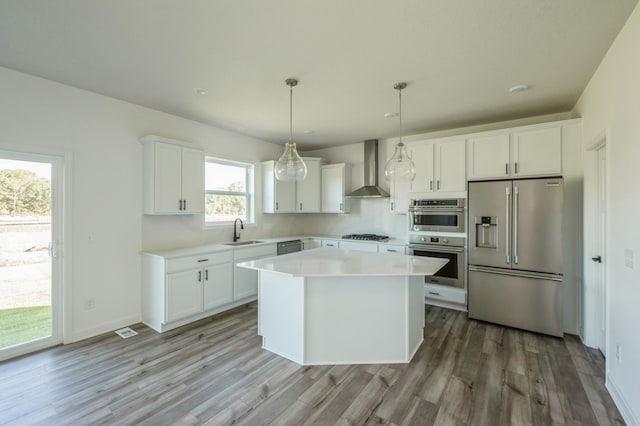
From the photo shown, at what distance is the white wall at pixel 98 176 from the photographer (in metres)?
2.79

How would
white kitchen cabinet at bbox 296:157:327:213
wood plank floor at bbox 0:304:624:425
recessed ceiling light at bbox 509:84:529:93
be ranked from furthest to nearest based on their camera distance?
white kitchen cabinet at bbox 296:157:327:213, recessed ceiling light at bbox 509:84:529:93, wood plank floor at bbox 0:304:624:425

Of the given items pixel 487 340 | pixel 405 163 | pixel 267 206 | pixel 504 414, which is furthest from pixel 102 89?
pixel 487 340

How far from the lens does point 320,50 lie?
2316 millimetres

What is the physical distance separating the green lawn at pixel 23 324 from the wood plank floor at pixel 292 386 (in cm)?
21

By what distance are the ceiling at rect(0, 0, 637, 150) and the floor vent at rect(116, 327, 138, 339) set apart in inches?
105

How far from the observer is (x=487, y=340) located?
10.3ft

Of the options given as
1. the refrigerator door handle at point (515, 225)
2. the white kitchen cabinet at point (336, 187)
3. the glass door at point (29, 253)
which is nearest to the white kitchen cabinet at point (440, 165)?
the refrigerator door handle at point (515, 225)

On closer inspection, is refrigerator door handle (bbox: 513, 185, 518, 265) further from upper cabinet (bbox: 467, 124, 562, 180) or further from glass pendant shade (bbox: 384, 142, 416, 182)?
glass pendant shade (bbox: 384, 142, 416, 182)

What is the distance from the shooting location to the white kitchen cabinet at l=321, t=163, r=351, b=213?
5336 millimetres

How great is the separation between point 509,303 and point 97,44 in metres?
4.74

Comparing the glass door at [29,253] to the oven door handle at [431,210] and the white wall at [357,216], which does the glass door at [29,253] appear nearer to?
the white wall at [357,216]

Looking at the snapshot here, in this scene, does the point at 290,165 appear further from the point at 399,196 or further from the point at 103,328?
the point at 103,328

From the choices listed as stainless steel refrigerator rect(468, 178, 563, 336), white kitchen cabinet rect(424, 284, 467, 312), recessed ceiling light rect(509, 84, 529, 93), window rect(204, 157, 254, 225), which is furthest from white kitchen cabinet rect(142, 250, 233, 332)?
recessed ceiling light rect(509, 84, 529, 93)

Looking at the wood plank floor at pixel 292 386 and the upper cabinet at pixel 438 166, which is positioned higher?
the upper cabinet at pixel 438 166
